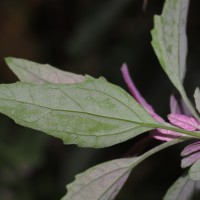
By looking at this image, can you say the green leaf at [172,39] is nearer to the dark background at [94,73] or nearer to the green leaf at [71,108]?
the green leaf at [71,108]

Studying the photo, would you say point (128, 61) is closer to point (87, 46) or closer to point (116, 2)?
point (87, 46)

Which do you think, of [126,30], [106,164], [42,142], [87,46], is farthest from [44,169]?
[106,164]

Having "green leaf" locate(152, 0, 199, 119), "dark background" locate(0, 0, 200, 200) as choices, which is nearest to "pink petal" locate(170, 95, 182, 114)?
"green leaf" locate(152, 0, 199, 119)

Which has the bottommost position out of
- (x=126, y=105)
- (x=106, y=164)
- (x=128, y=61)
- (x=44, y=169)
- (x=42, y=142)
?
(x=44, y=169)

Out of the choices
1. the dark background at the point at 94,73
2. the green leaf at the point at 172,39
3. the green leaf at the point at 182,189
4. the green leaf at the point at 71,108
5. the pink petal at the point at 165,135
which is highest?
the green leaf at the point at 172,39

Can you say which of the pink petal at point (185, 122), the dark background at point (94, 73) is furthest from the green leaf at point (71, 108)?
the dark background at point (94, 73)

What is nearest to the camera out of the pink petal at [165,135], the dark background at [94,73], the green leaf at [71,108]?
the green leaf at [71,108]
